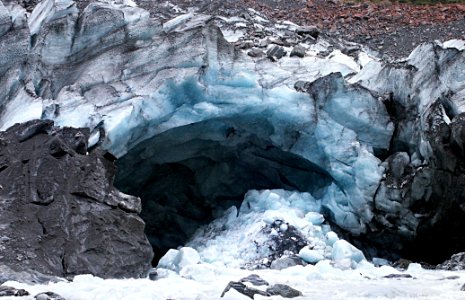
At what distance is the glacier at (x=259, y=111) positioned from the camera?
28.0 feet

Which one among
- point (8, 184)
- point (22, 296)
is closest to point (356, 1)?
point (8, 184)

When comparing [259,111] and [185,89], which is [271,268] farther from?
[185,89]

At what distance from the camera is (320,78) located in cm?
927

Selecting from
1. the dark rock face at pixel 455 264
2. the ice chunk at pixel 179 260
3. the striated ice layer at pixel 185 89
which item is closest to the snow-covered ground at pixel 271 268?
the ice chunk at pixel 179 260

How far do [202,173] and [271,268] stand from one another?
280 cm

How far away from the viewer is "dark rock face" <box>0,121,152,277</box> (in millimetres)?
6598

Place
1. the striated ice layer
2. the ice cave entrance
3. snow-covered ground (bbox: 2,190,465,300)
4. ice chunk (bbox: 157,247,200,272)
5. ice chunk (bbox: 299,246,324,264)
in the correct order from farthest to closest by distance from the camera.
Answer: the ice cave entrance, the striated ice layer, ice chunk (bbox: 299,246,324,264), ice chunk (bbox: 157,247,200,272), snow-covered ground (bbox: 2,190,465,300)

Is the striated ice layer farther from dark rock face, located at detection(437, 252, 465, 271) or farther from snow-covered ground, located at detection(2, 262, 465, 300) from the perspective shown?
snow-covered ground, located at detection(2, 262, 465, 300)

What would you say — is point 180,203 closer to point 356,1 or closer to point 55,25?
point 55,25

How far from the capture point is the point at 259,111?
30.4ft

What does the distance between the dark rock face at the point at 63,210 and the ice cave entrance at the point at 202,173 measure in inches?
65.0

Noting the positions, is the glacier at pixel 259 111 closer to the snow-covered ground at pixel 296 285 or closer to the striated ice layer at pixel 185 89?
the striated ice layer at pixel 185 89

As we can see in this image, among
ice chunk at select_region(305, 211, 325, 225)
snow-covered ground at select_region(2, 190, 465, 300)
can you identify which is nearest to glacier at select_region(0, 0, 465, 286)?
ice chunk at select_region(305, 211, 325, 225)

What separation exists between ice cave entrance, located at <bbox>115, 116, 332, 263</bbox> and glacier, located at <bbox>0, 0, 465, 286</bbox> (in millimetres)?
31
